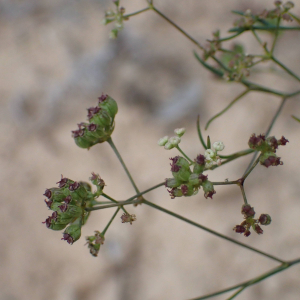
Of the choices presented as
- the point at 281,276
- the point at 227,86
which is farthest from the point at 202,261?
the point at 227,86

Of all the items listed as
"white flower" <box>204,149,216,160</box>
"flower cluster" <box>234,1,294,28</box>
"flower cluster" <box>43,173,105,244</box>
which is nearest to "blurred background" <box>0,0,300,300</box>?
"flower cluster" <box>234,1,294,28</box>

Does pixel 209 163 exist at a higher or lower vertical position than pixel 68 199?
higher

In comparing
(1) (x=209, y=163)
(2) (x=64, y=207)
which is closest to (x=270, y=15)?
(1) (x=209, y=163)

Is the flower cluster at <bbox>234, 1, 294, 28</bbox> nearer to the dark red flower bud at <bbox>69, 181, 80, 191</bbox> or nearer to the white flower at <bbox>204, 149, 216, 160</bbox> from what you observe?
the white flower at <bbox>204, 149, 216, 160</bbox>

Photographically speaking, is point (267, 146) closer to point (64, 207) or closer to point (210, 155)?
point (210, 155)

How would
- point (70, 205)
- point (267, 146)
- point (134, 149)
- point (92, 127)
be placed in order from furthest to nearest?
point (134, 149), point (92, 127), point (70, 205), point (267, 146)

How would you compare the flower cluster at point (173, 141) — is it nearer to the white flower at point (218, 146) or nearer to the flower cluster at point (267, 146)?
the white flower at point (218, 146)
